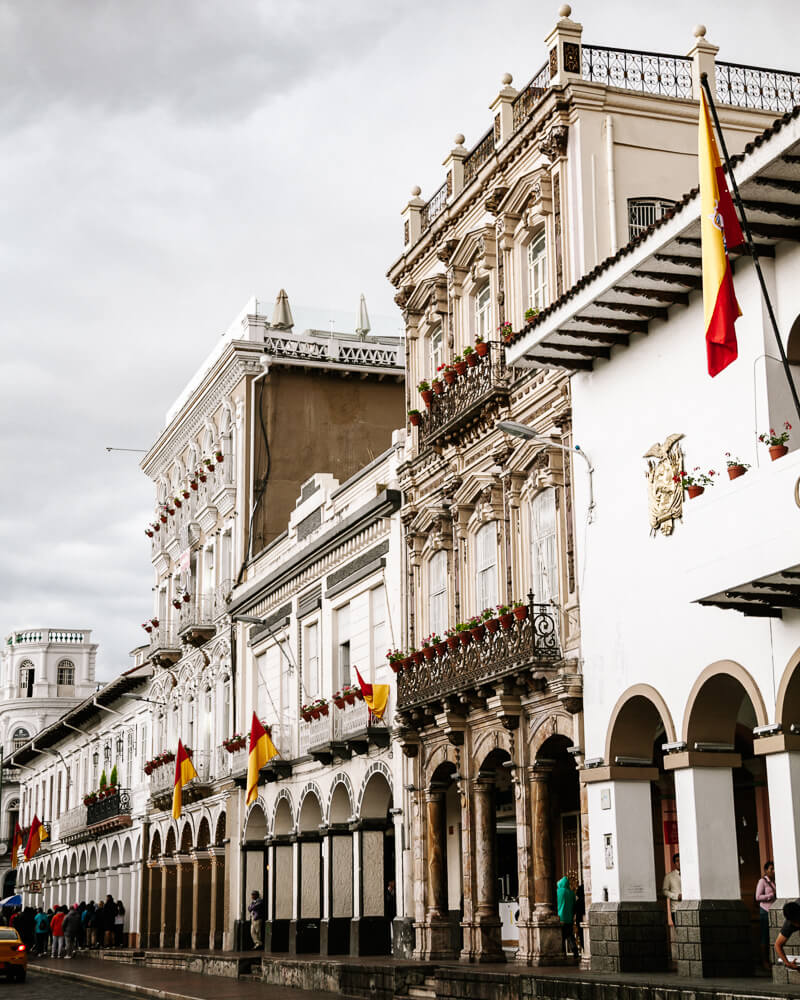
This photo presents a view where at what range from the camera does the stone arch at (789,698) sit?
1619 cm

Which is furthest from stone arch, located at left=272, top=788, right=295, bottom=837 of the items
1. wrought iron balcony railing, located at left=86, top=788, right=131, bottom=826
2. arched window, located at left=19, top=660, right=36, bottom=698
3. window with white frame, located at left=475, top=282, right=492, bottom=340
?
arched window, located at left=19, top=660, right=36, bottom=698

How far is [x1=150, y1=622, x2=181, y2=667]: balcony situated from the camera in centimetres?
4512

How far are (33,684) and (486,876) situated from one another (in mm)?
74420

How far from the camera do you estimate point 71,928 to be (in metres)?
45.1

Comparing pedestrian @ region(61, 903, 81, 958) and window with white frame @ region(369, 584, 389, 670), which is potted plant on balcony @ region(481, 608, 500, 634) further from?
pedestrian @ region(61, 903, 81, 958)

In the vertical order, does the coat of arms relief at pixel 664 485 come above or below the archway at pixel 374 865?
above

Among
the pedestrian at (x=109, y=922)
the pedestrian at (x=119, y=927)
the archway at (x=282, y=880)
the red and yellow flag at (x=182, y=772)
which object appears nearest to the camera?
the archway at (x=282, y=880)

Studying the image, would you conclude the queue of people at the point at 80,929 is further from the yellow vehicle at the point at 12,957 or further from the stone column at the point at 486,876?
the stone column at the point at 486,876

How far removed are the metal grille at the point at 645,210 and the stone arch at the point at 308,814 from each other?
50.9ft

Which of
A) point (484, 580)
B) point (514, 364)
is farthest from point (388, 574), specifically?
point (514, 364)

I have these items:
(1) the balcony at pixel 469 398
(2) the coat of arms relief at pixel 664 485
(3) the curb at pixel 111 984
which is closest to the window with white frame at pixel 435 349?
(1) the balcony at pixel 469 398

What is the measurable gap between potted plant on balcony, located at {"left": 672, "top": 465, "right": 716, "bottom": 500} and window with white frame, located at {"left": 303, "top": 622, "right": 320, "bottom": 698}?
15669 mm

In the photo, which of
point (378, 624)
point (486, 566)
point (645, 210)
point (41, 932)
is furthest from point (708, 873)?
point (41, 932)

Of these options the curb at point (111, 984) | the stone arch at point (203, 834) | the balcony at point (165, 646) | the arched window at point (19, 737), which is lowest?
the curb at point (111, 984)
